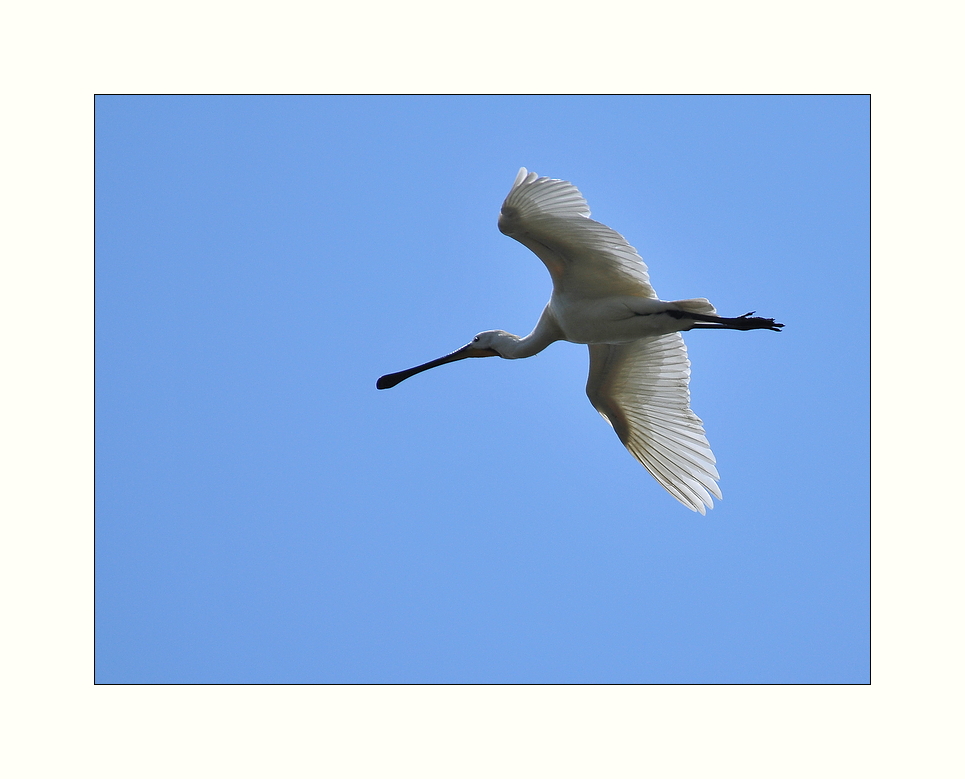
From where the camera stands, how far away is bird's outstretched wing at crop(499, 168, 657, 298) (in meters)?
8.32

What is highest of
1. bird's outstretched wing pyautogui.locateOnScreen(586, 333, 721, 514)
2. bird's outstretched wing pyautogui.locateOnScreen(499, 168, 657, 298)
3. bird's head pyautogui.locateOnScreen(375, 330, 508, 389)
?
bird's outstretched wing pyautogui.locateOnScreen(499, 168, 657, 298)

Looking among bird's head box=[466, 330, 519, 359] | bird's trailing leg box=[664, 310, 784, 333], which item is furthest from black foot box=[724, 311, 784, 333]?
bird's head box=[466, 330, 519, 359]

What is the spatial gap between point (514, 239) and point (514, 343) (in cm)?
131

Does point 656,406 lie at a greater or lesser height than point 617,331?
lesser

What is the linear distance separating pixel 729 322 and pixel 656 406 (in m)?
1.50

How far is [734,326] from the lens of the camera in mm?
8984

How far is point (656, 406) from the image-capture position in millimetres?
10250

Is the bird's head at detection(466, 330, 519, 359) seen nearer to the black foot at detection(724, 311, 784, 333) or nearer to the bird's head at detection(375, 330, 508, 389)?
the bird's head at detection(375, 330, 508, 389)

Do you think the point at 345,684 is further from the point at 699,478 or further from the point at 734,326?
the point at 734,326

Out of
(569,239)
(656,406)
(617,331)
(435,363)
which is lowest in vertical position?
(656,406)

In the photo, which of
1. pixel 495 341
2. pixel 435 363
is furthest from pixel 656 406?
pixel 435 363

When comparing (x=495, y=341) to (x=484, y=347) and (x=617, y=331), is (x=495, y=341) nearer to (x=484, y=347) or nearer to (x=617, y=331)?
(x=484, y=347)

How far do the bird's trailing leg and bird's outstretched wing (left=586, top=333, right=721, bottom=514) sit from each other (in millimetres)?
1003
